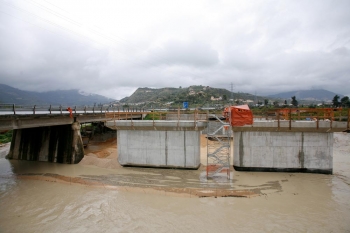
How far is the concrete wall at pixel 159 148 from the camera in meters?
19.3

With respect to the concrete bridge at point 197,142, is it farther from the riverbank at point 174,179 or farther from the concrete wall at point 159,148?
the riverbank at point 174,179

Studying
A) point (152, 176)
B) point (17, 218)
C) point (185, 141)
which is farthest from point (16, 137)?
point (185, 141)

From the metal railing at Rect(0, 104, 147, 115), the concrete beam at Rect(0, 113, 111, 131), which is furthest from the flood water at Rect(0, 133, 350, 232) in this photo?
the metal railing at Rect(0, 104, 147, 115)

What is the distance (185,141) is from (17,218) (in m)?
13.2

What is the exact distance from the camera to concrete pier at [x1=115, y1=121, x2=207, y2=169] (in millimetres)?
19234

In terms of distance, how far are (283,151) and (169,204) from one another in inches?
458

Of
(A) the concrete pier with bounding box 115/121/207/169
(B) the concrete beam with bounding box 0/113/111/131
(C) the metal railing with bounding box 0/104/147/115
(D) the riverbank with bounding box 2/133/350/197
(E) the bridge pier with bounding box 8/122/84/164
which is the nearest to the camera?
(D) the riverbank with bounding box 2/133/350/197

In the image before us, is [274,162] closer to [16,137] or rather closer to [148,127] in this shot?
[148,127]

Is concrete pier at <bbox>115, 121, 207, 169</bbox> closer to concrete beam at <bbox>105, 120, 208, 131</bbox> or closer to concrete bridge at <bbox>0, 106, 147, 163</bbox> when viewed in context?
concrete beam at <bbox>105, 120, 208, 131</bbox>

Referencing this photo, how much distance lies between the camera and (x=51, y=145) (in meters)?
23.2

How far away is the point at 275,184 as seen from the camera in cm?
1582

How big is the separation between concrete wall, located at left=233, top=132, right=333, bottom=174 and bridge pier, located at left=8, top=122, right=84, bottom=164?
669 inches

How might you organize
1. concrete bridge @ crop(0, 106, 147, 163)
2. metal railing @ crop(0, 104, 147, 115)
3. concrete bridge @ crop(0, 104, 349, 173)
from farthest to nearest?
concrete bridge @ crop(0, 106, 147, 163)
concrete bridge @ crop(0, 104, 349, 173)
metal railing @ crop(0, 104, 147, 115)

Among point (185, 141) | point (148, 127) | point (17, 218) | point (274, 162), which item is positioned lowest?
point (17, 218)
